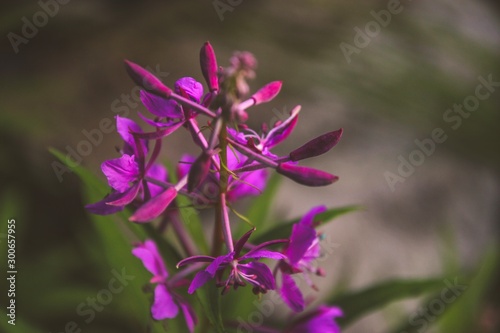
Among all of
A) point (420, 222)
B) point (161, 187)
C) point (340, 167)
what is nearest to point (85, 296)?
point (161, 187)

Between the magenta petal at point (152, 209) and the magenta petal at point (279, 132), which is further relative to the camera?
the magenta petal at point (279, 132)

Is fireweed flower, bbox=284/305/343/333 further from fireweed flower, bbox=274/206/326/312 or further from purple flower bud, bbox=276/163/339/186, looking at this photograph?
purple flower bud, bbox=276/163/339/186

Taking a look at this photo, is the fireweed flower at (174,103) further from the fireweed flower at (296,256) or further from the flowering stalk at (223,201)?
the fireweed flower at (296,256)

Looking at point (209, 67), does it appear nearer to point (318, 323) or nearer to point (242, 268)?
point (242, 268)

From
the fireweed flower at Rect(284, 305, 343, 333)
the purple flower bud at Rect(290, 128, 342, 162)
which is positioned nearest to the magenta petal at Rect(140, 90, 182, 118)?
the purple flower bud at Rect(290, 128, 342, 162)

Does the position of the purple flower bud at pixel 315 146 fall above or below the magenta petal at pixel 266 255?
above

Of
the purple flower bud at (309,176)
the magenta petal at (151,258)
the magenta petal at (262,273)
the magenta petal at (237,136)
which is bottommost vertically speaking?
the magenta petal at (151,258)

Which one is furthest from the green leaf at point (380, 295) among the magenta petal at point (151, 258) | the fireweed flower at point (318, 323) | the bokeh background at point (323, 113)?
the bokeh background at point (323, 113)

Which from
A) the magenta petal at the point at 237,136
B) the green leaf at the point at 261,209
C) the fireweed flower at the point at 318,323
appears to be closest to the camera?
the magenta petal at the point at 237,136

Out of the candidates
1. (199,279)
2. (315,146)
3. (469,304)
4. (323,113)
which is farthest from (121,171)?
(323,113)
